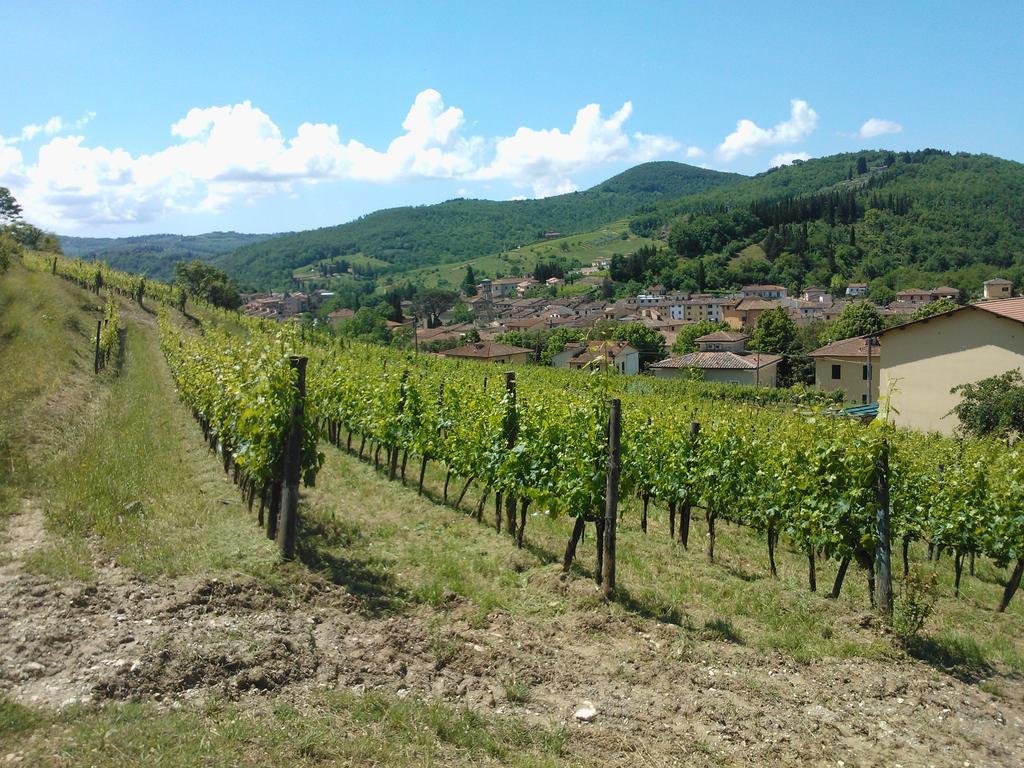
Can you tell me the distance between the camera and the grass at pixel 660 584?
700 cm

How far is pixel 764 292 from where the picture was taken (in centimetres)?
12675

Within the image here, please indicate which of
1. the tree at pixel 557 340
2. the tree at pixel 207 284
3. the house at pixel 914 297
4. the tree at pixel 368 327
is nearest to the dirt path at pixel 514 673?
the tree at pixel 207 284

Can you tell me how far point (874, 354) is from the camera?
1704 inches

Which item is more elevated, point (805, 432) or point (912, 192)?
point (912, 192)

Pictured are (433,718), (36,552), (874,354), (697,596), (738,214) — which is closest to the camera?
(433,718)

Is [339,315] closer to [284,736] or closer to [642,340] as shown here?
[642,340]

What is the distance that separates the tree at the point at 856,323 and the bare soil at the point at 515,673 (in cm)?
6562

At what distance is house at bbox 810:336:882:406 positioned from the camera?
150ft

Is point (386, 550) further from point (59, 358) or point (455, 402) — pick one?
point (59, 358)

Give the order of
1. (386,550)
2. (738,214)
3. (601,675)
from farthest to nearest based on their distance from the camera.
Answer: (738,214) → (386,550) → (601,675)

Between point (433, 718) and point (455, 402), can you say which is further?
point (455, 402)

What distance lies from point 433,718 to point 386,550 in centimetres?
405

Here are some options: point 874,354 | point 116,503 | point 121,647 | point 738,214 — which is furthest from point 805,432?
point 738,214

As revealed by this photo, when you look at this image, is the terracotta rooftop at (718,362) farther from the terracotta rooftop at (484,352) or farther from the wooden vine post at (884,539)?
the wooden vine post at (884,539)
